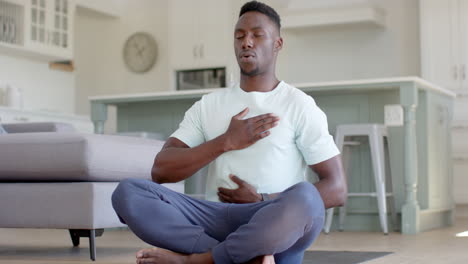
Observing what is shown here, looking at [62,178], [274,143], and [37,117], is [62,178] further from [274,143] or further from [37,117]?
[37,117]

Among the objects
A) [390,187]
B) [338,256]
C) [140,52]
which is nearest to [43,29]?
[140,52]

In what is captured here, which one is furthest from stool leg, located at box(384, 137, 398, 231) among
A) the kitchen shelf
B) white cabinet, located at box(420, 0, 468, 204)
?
the kitchen shelf

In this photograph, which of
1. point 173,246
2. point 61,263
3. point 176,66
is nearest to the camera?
point 173,246

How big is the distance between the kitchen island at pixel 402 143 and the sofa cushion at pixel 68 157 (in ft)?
6.12

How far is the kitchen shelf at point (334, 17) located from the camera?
7387 millimetres

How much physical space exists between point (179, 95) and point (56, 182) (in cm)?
220

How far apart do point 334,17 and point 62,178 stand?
4990 millimetres

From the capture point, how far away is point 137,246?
3.75 meters

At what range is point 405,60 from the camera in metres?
7.61

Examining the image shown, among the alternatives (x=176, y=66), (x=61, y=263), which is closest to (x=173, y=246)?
(x=61, y=263)

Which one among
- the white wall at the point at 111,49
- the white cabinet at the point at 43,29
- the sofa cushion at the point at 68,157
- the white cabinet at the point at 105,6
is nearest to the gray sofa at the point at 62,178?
the sofa cushion at the point at 68,157

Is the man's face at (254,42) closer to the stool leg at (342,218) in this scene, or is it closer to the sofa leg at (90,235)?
the sofa leg at (90,235)

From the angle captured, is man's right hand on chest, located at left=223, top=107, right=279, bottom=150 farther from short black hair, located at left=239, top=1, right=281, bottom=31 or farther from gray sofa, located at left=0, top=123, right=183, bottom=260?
gray sofa, located at left=0, top=123, right=183, bottom=260

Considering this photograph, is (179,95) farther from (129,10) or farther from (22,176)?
(129,10)
